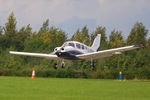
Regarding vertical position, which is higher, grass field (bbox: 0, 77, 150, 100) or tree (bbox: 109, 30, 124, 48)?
tree (bbox: 109, 30, 124, 48)

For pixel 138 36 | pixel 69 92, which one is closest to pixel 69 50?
pixel 69 92

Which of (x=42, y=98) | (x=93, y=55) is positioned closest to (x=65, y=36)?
(x=93, y=55)

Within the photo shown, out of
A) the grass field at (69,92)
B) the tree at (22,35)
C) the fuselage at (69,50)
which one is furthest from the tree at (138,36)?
the grass field at (69,92)

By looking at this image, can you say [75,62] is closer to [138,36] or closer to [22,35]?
[138,36]

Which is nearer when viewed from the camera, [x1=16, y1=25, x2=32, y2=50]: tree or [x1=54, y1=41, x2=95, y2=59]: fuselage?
[x1=54, y1=41, x2=95, y2=59]: fuselage

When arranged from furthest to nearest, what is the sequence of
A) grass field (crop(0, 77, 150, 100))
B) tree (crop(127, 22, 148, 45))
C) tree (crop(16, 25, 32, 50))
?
tree (crop(16, 25, 32, 50)) < tree (crop(127, 22, 148, 45)) < grass field (crop(0, 77, 150, 100))

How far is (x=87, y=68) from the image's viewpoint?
4675 centimetres

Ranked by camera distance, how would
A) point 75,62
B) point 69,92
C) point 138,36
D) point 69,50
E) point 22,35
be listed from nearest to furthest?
point 69,92 → point 69,50 → point 75,62 → point 138,36 → point 22,35

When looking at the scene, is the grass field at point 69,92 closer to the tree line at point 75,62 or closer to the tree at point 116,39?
the tree line at point 75,62

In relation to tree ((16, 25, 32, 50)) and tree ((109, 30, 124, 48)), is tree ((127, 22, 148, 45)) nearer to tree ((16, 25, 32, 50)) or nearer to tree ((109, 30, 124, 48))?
tree ((109, 30, 124, 48))

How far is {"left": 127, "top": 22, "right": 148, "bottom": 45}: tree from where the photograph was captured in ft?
233

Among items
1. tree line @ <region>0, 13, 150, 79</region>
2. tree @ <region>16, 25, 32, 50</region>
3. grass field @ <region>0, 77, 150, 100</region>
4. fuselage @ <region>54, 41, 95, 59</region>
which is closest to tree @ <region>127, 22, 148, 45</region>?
tree line @ <region>0, 13, 150, 79</region>

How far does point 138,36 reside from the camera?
7138cm

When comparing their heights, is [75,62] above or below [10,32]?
below
